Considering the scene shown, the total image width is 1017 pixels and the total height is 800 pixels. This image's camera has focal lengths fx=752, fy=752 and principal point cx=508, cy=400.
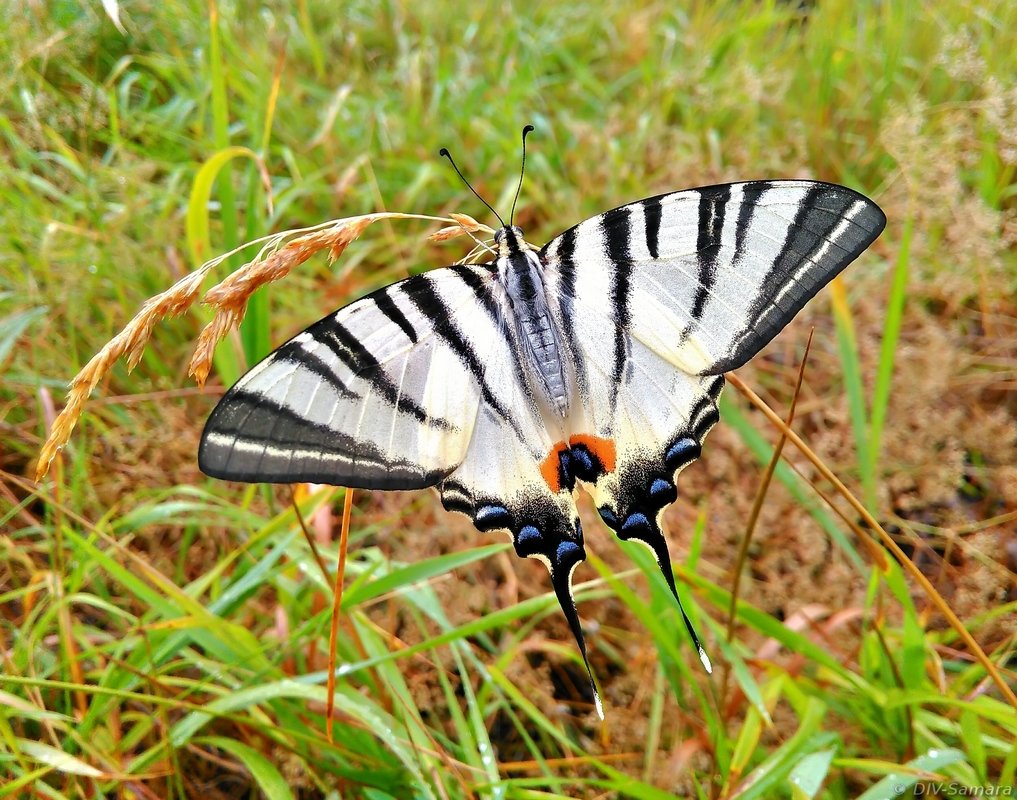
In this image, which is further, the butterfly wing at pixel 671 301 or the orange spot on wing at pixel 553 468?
the orange spot on wing at pixel 553 468

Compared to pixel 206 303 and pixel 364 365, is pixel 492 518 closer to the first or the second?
pixel 364 365

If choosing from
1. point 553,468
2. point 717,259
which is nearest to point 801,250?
point 717,259

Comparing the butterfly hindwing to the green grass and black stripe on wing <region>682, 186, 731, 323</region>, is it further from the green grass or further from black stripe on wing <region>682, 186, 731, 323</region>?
black stripe on wing <region>682, 186, 731, 323</region>

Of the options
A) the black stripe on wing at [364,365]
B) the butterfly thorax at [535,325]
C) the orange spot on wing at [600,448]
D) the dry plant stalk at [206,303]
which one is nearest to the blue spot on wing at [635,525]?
the orange spot on wing at [600,448]

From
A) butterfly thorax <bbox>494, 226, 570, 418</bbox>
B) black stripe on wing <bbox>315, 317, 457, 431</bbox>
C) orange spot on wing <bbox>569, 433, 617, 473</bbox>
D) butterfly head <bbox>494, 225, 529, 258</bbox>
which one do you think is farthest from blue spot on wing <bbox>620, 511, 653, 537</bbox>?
butterfly head <bbox>494, 225, 529, 258</bbox>

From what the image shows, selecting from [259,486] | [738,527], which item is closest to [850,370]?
[738,527]

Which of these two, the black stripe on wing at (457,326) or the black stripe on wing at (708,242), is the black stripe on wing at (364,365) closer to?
the black stripe on wing at (457,326)
